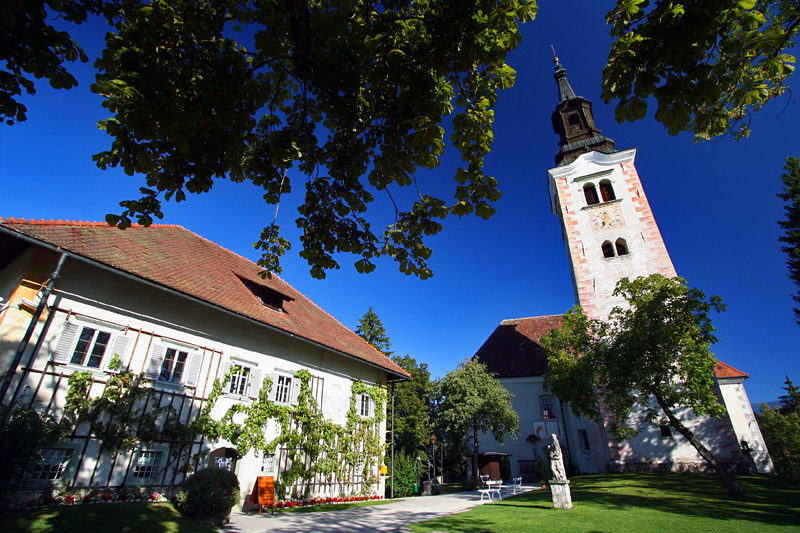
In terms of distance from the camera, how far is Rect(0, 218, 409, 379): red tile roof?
9380 millimetres

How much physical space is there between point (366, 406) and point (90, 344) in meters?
11.3

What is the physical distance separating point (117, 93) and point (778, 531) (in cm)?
1396

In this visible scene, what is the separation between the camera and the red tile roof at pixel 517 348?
1157 inches

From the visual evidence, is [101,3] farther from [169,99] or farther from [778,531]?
[778,531]

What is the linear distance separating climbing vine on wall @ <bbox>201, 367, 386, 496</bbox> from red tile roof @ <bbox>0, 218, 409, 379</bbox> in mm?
2007

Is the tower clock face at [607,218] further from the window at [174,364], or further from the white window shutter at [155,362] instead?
the white window shutter at [155,362]

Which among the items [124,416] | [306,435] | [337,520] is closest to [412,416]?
[306,435]

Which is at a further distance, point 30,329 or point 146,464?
point 146,464

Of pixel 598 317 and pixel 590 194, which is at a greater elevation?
pixel 590 194

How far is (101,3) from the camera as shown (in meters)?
4.16

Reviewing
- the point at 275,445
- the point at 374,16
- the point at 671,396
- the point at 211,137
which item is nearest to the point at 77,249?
the point at 211,137

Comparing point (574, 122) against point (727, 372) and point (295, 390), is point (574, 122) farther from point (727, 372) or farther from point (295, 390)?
point (295, 390)

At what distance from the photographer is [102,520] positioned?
6926 mm

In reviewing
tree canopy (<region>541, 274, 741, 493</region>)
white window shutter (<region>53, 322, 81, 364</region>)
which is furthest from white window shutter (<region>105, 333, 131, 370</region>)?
tree canopy (<region>541, 274, 741, 493</region>)
